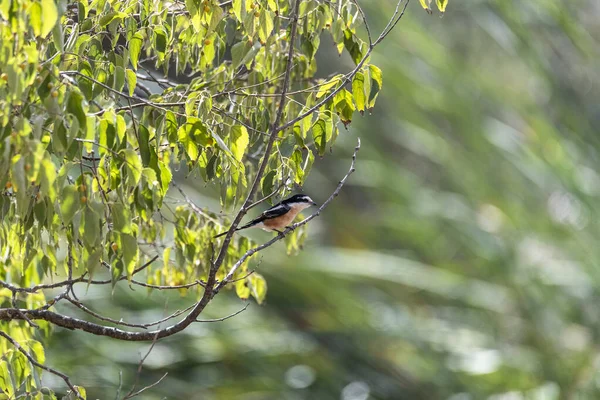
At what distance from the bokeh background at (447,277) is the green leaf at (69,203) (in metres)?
7.16

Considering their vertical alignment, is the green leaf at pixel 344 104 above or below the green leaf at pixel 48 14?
above

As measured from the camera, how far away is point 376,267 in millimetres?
12094

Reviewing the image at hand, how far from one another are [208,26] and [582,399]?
8387mm

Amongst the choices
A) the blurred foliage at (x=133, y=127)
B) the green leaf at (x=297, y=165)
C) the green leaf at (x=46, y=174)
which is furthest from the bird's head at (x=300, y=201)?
the green leaf at (x=46, y=174)

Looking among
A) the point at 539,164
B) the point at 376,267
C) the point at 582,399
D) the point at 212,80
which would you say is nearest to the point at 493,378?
the point at 582,399

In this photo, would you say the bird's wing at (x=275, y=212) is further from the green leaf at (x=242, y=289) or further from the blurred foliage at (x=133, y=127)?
the green leaf at (x=242, y=289)

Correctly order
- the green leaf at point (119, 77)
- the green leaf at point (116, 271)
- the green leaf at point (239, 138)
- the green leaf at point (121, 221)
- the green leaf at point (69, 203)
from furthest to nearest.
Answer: the green leaf at point (239, 138)
the green leaf at point (119, 77)
the green leaf at point (116, 271)
the green leaf at point (121, 221)
the green leaf at point (69, 203)

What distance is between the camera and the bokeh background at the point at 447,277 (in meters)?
10.9

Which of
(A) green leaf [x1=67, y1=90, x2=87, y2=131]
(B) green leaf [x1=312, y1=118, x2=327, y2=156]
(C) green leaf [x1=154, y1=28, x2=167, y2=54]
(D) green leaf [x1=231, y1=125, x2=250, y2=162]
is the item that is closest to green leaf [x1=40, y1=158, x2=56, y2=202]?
(A) green leaf [x1=67, y1=90, x2=87, y2=131]

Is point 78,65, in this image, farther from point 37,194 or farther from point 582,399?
point 582,399

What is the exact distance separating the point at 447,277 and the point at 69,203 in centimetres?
978

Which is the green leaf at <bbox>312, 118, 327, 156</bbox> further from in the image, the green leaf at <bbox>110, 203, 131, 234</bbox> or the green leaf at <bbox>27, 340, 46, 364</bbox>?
the green leaf at <bbox>27, 340, 46, 364</bbox>

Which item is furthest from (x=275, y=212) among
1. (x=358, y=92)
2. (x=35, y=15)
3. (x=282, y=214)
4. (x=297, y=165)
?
(x=35, y=15)

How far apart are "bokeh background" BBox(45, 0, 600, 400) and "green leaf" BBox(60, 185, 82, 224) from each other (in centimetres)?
716
